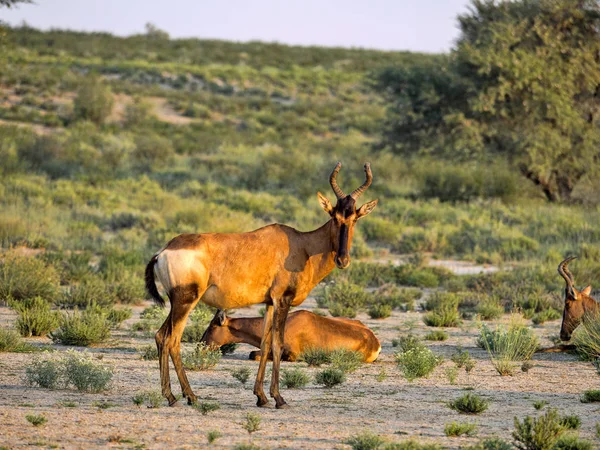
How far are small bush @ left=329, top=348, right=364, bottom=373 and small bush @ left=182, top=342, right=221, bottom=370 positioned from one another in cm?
130

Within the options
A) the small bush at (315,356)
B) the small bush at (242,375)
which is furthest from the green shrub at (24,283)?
the small bush at (242,375)

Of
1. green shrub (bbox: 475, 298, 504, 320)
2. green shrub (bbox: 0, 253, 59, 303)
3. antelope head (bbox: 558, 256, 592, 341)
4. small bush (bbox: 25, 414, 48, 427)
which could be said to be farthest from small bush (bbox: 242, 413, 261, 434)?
green shrub (bbox: 475, 298, 504, 320)

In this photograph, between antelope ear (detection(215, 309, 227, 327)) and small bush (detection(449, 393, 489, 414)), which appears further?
antelope ear (detection(215, 309, 227, 327))

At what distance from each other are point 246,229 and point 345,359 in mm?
12339

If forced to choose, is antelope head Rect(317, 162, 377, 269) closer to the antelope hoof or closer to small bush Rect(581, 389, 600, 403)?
the antelope hoof

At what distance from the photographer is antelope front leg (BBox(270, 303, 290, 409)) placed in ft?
28.9

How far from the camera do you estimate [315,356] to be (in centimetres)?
1115

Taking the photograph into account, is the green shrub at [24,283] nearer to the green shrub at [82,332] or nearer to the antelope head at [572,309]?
the green shrub at [82,332]

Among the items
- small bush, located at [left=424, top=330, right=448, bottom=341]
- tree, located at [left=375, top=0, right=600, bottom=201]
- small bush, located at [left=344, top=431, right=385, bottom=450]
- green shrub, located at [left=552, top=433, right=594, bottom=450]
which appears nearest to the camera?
small bush, located at [left=344, top=431, right=385, bottom=450]

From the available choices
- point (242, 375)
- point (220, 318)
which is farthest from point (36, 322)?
point (242, 375)

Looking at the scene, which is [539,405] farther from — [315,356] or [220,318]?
[220,318]

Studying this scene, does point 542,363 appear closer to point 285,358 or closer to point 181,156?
point 285,358

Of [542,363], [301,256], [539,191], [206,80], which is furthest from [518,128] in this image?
[206,80]

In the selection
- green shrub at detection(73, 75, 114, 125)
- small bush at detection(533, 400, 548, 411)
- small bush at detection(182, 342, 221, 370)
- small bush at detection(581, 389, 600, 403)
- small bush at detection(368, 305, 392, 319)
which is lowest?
small bush at detection(368, 305, 392, 319)
